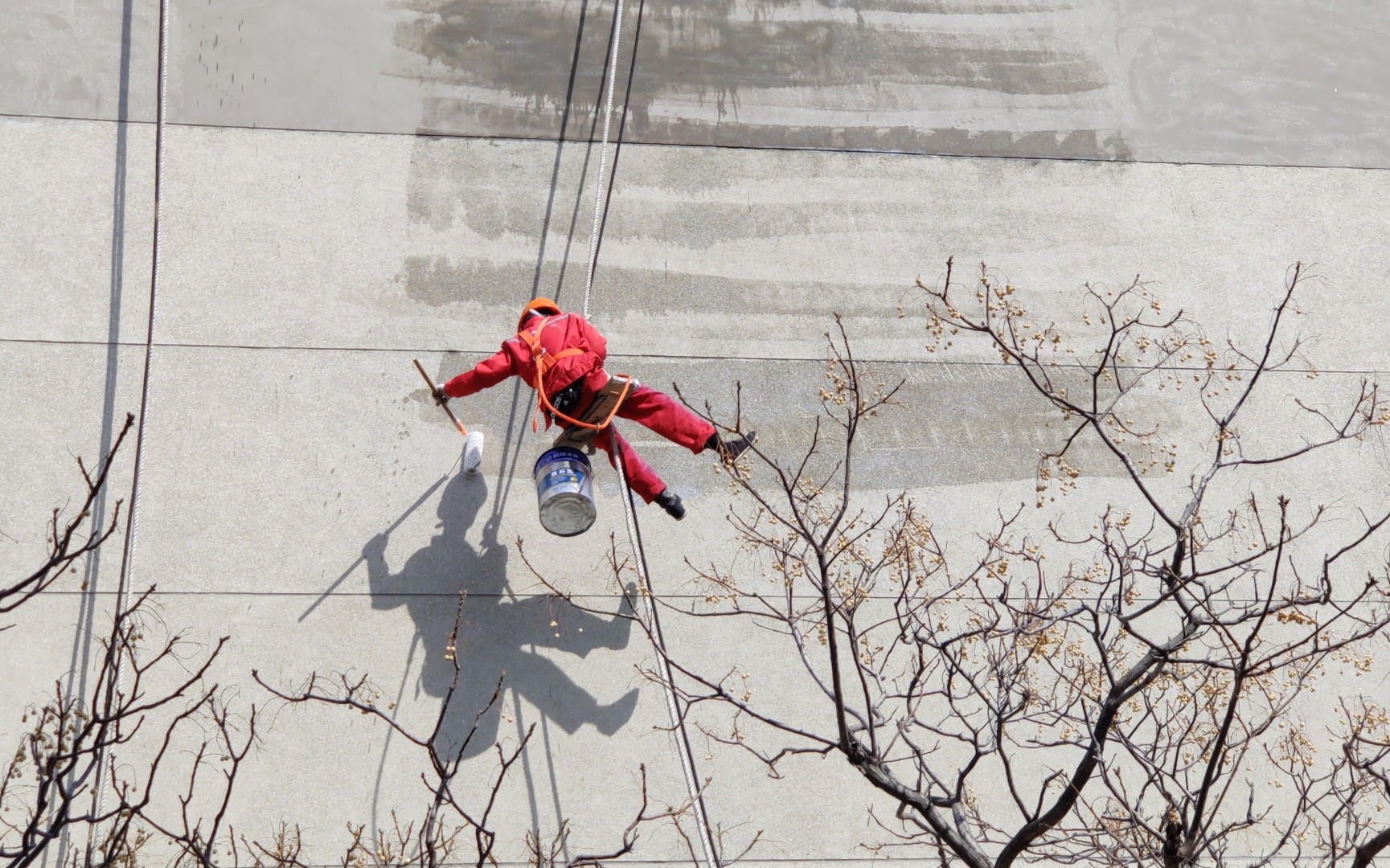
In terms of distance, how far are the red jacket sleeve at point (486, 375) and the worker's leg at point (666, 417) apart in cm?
72

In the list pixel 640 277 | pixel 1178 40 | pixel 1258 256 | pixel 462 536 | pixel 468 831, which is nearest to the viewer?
pixel 468 831

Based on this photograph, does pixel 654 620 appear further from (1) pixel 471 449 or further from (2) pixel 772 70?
(2) pixel 772 70

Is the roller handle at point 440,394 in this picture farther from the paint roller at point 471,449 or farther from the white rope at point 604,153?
the white rope at point 604,153

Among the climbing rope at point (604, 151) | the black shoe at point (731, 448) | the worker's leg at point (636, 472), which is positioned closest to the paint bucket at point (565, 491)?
the worker's leg at point (636, 472)

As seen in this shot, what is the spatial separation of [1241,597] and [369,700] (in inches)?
219

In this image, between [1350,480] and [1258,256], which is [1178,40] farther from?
[1350,480]

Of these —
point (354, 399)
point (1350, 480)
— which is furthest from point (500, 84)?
point (1350, 480)

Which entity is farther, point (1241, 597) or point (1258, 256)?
point (1258, 256)

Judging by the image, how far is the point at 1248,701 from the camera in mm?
7938

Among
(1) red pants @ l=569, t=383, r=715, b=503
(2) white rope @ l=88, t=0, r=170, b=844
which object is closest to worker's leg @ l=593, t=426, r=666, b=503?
(1) red pants @ l=569, t=383, r=715, b=503

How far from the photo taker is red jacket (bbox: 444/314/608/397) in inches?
272

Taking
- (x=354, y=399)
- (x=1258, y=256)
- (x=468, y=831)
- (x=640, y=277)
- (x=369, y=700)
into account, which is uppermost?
(x=1258, y=256)

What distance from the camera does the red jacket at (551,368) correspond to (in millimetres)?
6906

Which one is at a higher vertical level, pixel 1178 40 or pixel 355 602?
pixel 1178 40
